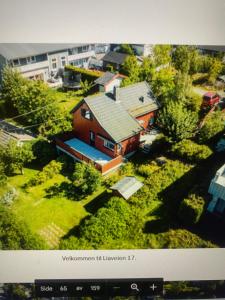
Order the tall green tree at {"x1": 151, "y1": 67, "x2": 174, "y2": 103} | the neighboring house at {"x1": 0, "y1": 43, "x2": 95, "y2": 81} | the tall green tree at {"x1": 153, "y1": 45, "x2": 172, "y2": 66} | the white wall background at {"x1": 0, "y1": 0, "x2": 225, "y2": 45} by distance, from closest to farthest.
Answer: the white wall background at {"x1": 0, "y1": 0, "x2": 225, "y2": 45} → the neighboring house at {"x1": 0, "y1": 43, "x2": 95, "y2": 81} → the tall green tree at {"x1": 153, "y1": 45, "x2": 172, "y2": 66} → the tall green tree at {"x1": 151, "y1": 67, "x2": 174, "y2": 103}

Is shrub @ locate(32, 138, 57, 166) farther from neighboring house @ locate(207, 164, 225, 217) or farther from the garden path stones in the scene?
neighboring house @ locate(207, 164, 225, 217)

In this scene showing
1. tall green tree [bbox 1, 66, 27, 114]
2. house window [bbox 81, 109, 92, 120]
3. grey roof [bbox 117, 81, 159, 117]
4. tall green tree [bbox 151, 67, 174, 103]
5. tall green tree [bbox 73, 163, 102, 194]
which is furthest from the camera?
grey roof [bbox 117, 81, 159, 117]

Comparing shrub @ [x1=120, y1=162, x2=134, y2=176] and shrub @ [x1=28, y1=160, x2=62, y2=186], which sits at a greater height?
shrub @ [x1=120, y1=162, x2=134, y2=176]

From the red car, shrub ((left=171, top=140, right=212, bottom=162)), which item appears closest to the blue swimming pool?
shrub ((left=171, top=140, right=212, bottom=162))

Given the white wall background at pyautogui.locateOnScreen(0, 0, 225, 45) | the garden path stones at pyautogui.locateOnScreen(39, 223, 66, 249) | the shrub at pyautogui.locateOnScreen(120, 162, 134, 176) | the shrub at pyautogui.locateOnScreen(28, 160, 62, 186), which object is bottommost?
the garden path stones at pyautogui.locateOnScreen(39, 223, 66, 249)

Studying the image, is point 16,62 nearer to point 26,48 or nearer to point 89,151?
point 26,48

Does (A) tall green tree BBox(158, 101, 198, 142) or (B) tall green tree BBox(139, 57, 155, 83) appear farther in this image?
(A) tall green tree BBox(158, 101, 198, 142)

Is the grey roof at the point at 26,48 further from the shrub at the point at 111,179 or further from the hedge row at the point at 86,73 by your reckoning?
the shrub at the point at 111,179
